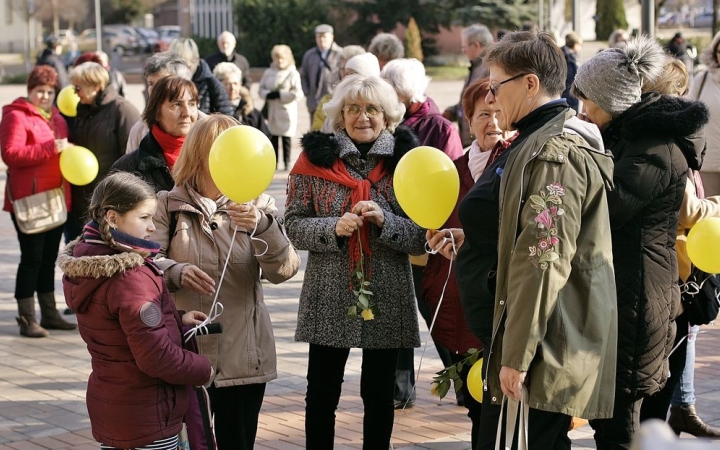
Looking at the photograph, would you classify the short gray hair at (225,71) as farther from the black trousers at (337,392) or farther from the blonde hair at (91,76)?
the black trousers at (337,392)

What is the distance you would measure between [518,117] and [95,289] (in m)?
1.63

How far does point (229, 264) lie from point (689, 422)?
2.76m

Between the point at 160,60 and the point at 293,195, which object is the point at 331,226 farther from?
the point at 160,60

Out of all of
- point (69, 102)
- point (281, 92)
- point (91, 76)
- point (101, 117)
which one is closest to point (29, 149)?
point (101, 117)

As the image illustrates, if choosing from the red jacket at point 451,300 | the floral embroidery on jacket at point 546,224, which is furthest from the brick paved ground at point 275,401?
the floral embroidery on jacket at point 546,224

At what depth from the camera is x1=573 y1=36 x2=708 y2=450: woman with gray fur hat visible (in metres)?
3.98

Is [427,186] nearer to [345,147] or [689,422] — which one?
[345,147]

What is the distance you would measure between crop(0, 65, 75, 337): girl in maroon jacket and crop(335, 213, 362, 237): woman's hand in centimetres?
384

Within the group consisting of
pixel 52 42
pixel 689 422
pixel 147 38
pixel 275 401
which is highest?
pixel 52 42

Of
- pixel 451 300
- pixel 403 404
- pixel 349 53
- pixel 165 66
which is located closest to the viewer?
pixel 451 300

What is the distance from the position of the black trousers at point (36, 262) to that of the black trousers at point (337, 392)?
13.0 feet

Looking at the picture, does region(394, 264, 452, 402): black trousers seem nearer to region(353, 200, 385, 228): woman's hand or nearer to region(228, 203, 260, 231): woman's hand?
region(353, 200, 385, 228): woman's hand

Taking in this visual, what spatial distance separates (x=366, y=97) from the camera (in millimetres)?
4914

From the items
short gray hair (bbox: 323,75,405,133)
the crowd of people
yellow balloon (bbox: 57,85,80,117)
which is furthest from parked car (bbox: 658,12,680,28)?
short gray hair (bbox: 323,75,405,133)
